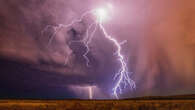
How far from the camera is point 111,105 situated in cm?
314

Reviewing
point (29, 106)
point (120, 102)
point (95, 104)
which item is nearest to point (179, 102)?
point (120, 102)

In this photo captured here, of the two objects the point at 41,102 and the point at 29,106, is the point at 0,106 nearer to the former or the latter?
the point at 29,106

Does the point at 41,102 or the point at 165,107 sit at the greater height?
the point at 41,102

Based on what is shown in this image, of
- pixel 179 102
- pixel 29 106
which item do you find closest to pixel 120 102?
pixel 179 102

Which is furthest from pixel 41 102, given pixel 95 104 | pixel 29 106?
pixel 95 104

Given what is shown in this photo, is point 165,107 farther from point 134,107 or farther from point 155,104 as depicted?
point 134,107

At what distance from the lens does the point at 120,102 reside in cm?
318

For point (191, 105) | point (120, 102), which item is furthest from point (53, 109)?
point (191, 105)

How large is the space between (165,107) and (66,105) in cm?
186

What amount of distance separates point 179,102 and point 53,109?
2369 mm

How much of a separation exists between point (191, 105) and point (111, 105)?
149 centimetres

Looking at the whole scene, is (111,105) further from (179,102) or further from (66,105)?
(179,102)

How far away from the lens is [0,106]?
3.22m

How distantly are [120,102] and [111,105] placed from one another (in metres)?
0.18
